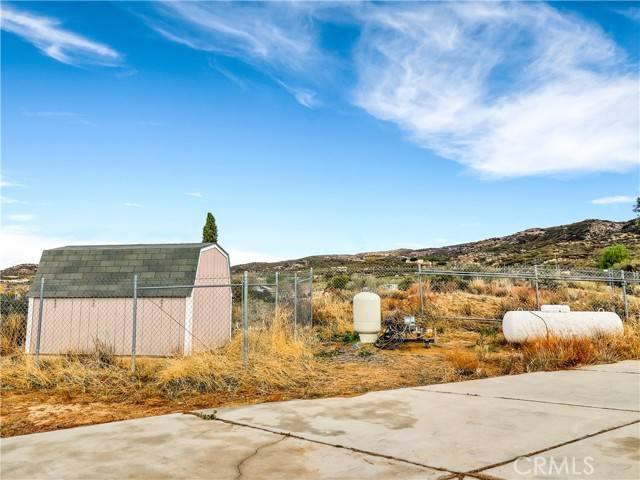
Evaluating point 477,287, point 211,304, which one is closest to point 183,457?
point 211,304

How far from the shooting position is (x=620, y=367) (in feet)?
31.4

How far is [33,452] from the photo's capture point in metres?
4.87

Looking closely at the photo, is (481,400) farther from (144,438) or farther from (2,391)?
(2,391)

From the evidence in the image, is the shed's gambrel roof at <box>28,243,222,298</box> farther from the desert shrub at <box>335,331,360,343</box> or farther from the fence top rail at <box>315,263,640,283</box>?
the fence top rail at <box>315,263,640,283</box>

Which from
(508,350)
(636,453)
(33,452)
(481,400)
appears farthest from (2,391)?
(508,350)

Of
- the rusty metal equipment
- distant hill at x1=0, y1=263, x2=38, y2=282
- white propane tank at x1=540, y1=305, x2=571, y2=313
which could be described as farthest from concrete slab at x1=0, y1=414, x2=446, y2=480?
distant hill at x1=0, y1=263, x2=38, y2=282

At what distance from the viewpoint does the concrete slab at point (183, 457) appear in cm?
409

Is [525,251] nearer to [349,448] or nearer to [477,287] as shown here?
[477,287]

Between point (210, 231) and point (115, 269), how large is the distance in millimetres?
14446

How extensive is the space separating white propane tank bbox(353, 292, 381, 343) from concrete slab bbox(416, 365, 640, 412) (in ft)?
18.2

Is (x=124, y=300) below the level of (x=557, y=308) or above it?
above

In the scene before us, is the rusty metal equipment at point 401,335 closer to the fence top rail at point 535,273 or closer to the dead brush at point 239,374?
the fence top rail at point 535,273

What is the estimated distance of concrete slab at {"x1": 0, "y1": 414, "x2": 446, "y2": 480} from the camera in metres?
4.09

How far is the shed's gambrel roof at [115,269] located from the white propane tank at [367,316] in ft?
14.8
